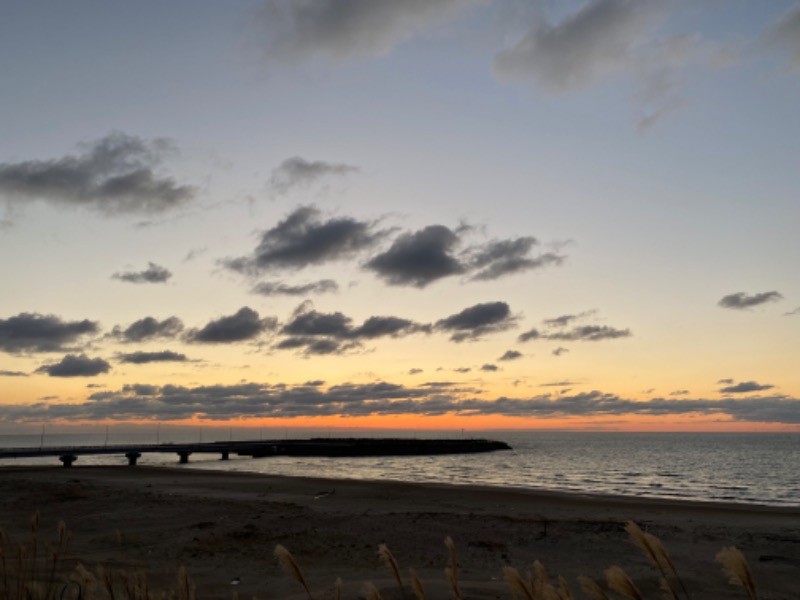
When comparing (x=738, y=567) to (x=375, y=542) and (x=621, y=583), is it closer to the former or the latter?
(x=621, y=583)

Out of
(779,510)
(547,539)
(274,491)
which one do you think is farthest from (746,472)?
(547,539)

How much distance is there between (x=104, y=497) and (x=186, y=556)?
14.0 meters

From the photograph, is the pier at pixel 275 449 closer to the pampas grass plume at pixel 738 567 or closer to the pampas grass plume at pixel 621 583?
the pampas grass plume at pixel 621 583

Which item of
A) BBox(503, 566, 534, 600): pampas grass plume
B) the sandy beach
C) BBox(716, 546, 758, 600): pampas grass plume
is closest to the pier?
the sandy beach

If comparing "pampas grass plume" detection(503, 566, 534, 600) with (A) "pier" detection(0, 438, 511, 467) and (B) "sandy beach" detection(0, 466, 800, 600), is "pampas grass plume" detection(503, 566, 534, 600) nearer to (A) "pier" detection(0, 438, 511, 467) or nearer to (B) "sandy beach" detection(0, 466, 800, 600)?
(B) "sandy beach" detection(0, 466, 800, 600)

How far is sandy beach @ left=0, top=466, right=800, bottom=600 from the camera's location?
12141mm

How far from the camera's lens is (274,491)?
3612cm

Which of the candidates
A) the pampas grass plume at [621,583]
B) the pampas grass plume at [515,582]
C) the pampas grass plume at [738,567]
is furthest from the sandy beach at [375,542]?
the pampas grass plume at [738,567]

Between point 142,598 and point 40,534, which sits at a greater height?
point 142,598

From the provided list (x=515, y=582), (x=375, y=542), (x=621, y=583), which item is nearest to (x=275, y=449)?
(x=375, y=542)

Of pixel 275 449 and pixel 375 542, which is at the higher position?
pixel 375 542

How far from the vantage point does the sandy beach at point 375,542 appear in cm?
1214

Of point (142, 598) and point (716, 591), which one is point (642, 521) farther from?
point (142, 598)

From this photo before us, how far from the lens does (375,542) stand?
16.1 meters
